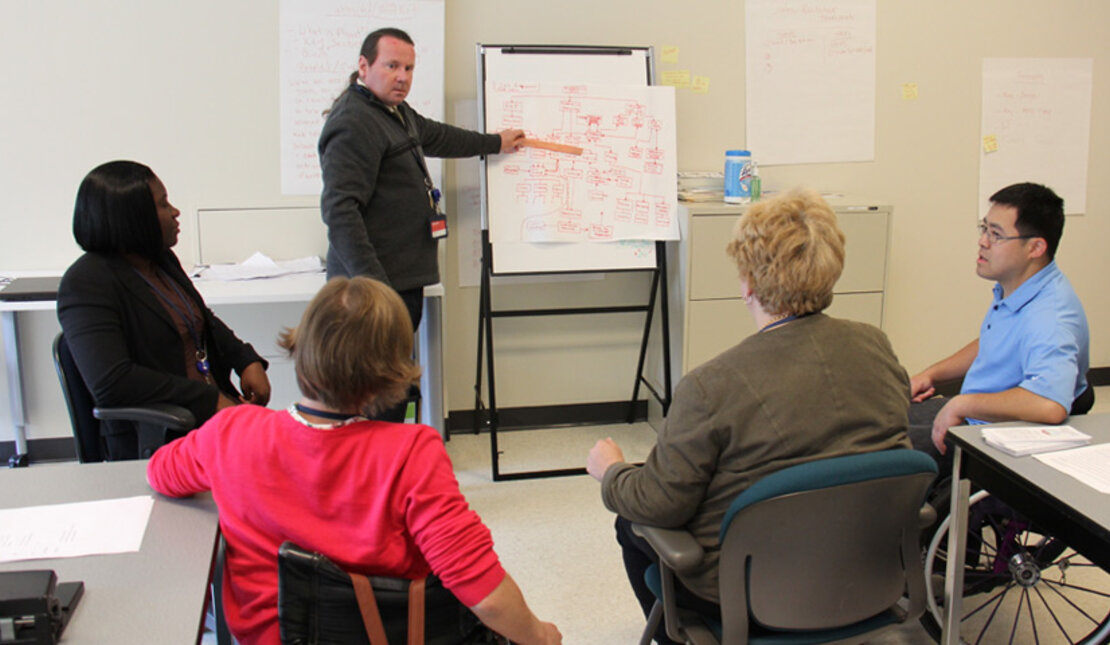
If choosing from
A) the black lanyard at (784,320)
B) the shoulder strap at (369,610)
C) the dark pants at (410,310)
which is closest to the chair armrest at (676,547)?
the black lanyard at (784,320)

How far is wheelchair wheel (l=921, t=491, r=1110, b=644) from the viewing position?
2076 millimetres

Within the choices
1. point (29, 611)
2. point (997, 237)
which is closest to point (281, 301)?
point (29, 611)

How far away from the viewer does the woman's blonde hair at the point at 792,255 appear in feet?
4.88

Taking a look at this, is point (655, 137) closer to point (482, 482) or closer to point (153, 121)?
point (482, 482)

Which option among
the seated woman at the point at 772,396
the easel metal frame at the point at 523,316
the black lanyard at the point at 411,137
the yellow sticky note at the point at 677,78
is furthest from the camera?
the yellow sticky note at the point at 677,78

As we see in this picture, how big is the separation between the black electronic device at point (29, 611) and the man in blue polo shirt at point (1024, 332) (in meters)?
1.87

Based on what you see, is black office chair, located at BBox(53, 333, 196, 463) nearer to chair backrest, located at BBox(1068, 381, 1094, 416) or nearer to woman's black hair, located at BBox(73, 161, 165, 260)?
woman's black hair, located at BBox(73, 161, 165, 260)

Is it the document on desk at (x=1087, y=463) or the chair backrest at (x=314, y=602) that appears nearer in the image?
the chair backrest at (x=314, y=602)

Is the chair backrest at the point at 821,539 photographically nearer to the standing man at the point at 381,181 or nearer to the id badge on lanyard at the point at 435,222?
the standing man at the point at 381,181

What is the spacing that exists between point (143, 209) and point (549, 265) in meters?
1.58

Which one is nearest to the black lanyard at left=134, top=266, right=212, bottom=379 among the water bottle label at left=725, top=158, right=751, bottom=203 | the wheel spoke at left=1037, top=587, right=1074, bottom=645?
the water bottle label at left=725, top=158, right=751, bottom=203

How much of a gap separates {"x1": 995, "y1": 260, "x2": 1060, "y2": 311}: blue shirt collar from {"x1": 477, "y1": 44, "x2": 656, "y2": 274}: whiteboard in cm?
141

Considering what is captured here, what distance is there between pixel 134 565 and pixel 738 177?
2.66 m

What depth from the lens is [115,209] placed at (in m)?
1.90
